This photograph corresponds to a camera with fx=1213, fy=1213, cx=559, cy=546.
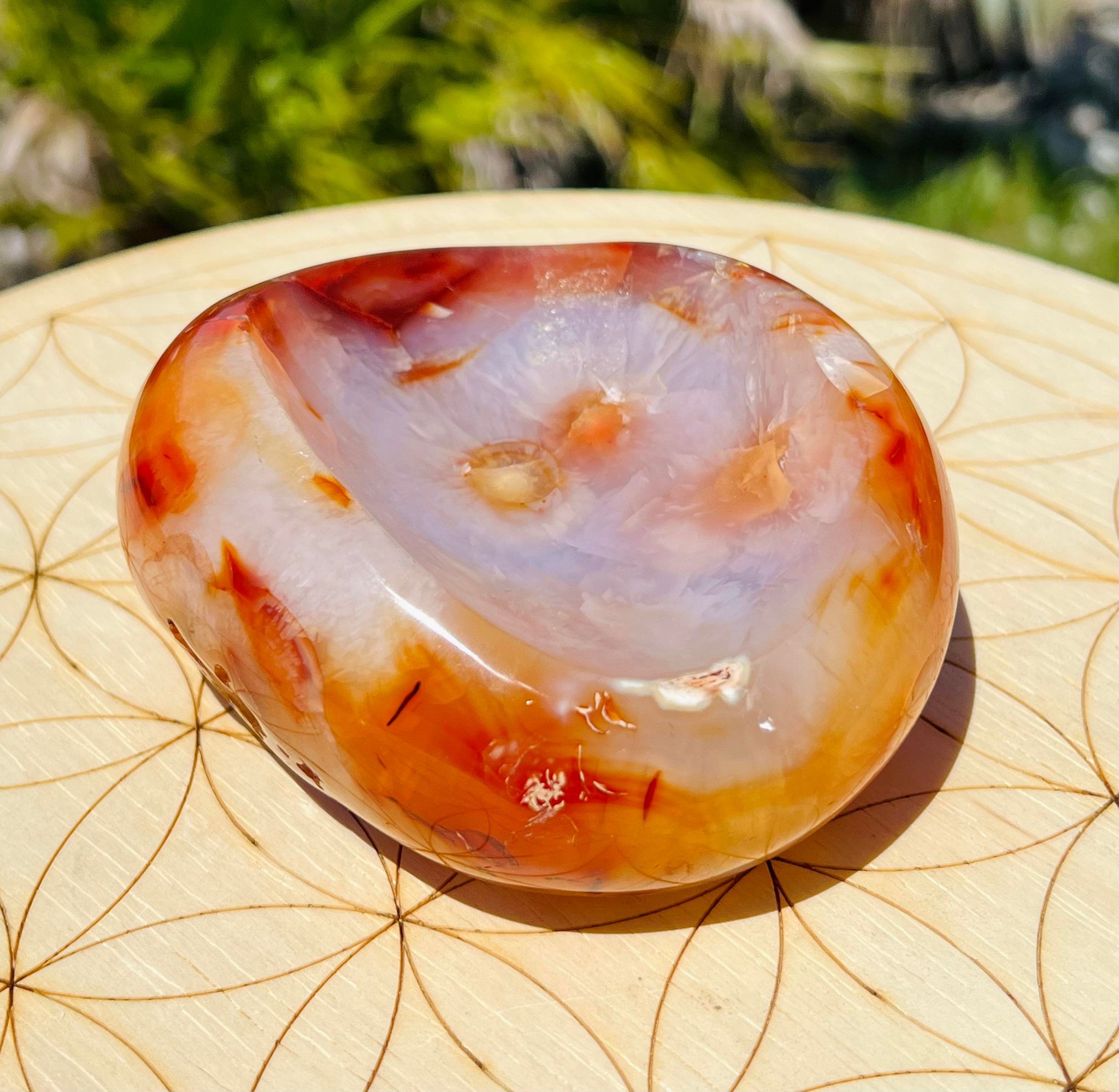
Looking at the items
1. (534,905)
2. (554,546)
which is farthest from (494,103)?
(534,905)

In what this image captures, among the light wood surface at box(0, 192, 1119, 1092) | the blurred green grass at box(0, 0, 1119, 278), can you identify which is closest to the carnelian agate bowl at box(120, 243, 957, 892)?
the light wood surface at box(0, 192, 1119, 1092)

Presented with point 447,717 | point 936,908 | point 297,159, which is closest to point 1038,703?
point 936,908

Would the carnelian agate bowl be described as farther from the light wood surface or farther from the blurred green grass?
the blurred green grass

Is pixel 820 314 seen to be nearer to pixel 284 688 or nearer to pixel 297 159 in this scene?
pixel 284 688

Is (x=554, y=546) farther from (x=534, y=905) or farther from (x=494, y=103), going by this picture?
(x=494, y=103)

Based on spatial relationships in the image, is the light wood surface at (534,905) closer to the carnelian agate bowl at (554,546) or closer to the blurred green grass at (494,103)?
the carnelian agate bowl at (554,546)
